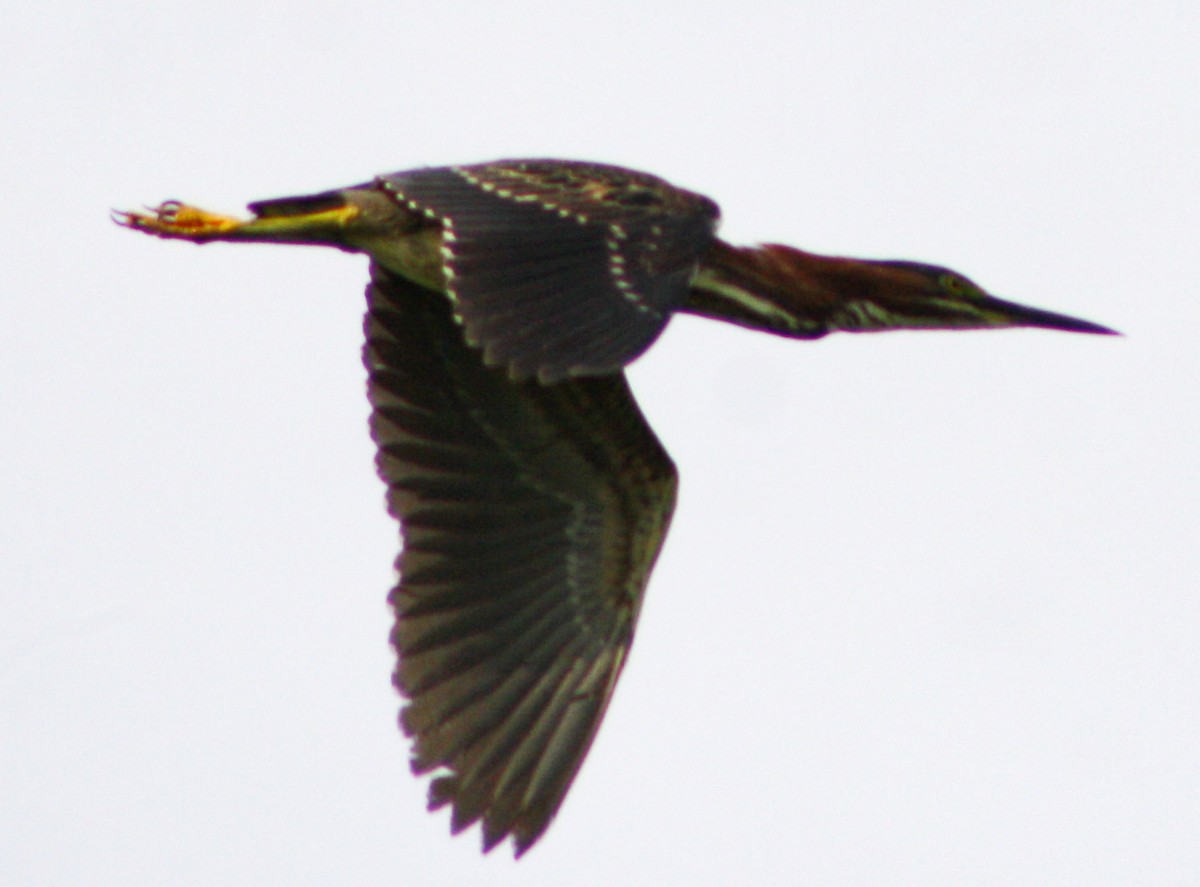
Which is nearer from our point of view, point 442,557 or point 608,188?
point 608,188

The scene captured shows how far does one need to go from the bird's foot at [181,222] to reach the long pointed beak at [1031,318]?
2842 mm

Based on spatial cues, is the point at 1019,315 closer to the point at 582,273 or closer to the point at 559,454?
the point at 559,454

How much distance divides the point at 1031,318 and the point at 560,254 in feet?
8.24

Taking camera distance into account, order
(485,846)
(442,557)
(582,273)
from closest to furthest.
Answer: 1. (582,273)
2. (485,846)
3. (442,557)

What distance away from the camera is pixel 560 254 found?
8523 mm

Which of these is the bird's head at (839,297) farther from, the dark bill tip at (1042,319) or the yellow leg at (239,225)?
the yellow leg at (239,225)

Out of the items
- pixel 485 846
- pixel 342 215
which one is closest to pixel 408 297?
pixel 342 215

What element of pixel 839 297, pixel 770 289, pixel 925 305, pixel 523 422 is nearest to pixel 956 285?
pixel 925 305

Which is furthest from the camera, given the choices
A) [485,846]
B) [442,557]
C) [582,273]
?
[442,557]

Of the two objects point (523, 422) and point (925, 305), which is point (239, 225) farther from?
point (925, 305)

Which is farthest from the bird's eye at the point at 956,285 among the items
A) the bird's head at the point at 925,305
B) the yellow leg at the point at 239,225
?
the yellow leg at the point at 239,225

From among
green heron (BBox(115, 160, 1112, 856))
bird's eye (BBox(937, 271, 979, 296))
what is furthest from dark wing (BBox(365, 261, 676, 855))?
bird's eye (BBox(937, 271, 979, 296))

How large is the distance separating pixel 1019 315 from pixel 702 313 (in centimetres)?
140

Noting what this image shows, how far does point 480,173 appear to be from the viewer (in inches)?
362
